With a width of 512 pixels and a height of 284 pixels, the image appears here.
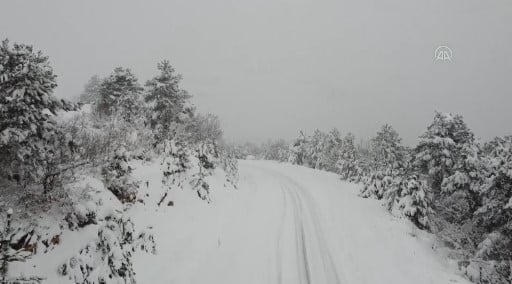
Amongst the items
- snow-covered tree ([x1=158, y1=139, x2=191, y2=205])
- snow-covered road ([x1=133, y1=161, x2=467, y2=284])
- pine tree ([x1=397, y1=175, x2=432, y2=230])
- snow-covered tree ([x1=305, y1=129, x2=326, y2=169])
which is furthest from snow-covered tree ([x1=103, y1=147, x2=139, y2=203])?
snow-covered tree ([x1=305, y1=129, x2=326, y2=169])

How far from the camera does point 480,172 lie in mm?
17188

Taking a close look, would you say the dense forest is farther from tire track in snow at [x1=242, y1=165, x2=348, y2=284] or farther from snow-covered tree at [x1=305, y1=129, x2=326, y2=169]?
snow-covered tree at [x1=305, y1=129, x2=326, y2=169]

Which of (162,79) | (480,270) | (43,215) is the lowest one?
(480,270)

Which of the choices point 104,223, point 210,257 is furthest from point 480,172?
point 104,223

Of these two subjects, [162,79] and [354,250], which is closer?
[354,250]

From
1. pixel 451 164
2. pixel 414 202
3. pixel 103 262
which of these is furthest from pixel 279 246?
pixel 451 164

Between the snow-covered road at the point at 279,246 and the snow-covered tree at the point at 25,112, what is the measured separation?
3.84 meters

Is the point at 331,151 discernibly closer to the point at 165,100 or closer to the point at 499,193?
the point at 165,100

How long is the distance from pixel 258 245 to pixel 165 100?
18.1 m

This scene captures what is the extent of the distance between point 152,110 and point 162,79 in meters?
2.94

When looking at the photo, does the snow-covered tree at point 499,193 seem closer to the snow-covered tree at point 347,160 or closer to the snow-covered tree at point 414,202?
the snow-covered tree at point 414,202

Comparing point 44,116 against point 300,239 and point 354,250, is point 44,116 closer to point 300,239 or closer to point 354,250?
point 300,239

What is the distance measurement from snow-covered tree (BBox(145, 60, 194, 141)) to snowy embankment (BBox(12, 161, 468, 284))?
1142 cm

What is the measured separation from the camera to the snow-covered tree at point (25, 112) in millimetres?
5961
